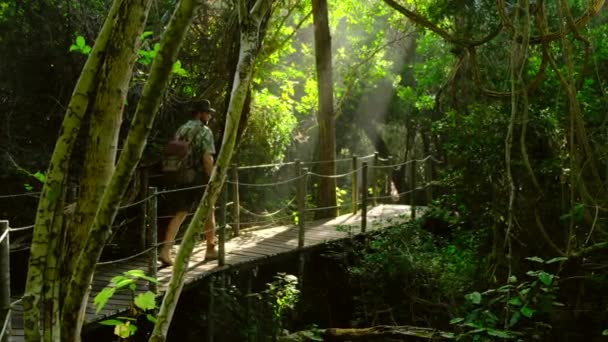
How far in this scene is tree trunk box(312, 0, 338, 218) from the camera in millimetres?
11367

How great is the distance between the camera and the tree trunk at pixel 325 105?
11367 millimetres

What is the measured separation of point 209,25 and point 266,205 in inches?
151

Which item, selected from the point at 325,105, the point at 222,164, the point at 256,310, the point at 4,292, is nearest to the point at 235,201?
the point at 256,310

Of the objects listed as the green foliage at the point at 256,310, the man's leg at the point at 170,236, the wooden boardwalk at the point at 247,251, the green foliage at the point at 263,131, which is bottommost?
the green foliage at the point at 256,310

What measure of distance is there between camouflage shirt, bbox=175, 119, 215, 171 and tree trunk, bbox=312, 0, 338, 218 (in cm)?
435

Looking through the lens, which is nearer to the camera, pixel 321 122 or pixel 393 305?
pixel 393 305

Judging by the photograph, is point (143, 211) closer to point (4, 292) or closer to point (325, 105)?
point (4, 292)

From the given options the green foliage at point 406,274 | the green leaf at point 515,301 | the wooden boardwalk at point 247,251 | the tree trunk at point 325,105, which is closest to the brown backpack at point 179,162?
the wooden boardwalk at point 247,251

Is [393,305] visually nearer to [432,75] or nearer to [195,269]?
[195,269]

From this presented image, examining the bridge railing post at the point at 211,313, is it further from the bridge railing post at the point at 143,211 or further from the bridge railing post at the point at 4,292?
the bridge railing post at the point at 4,292

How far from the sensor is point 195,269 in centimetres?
701

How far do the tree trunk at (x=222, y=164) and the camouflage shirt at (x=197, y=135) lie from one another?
4501 mm

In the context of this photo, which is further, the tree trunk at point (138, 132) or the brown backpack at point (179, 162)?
the brown backpack at point (179, 162)

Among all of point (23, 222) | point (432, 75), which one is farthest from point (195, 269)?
point (432, 75)
